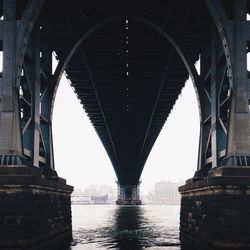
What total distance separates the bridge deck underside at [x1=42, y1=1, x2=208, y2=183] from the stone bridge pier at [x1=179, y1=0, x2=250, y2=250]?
18.1 ft

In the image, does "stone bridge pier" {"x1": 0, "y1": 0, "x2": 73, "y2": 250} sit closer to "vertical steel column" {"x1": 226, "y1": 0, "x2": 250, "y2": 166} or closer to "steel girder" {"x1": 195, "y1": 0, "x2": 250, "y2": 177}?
"steel girder" {"x1": 195, "y1": 0, "x2": 250, "y2": 177}

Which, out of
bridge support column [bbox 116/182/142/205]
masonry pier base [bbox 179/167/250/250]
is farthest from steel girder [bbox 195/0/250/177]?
bridge support column [bbox 116/182/142/205]

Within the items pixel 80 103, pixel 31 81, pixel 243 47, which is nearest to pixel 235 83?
pixel 243 47

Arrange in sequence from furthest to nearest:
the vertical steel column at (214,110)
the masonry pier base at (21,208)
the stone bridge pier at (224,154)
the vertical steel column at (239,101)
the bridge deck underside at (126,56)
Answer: the bridge deck underside at (126,56) < the vertical steel column at (214,110) < the vertical steel column at (239,101) < the masonry pier base at (21,208) < the stone bridge pier at (224,154)

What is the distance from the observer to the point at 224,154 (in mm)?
21578

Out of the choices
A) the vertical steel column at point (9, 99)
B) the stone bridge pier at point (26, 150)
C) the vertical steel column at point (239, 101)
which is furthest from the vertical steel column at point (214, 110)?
the vertical steel column at point (9, 99)

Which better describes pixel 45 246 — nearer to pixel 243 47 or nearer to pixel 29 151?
pixel 29 151

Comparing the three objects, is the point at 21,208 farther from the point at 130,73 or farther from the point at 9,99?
the point at 130,73

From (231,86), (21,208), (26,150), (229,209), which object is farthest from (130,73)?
(229,209)

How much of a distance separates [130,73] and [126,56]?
21.0ft

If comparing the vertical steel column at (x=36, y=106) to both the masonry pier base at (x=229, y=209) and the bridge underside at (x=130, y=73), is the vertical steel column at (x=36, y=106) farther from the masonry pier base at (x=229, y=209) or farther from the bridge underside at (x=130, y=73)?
the masonry pier base at (x=229, y=209)

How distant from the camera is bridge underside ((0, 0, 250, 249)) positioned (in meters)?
19.5

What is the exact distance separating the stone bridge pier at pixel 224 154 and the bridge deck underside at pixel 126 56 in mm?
5506

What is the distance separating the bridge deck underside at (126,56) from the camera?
2961 centimetres
